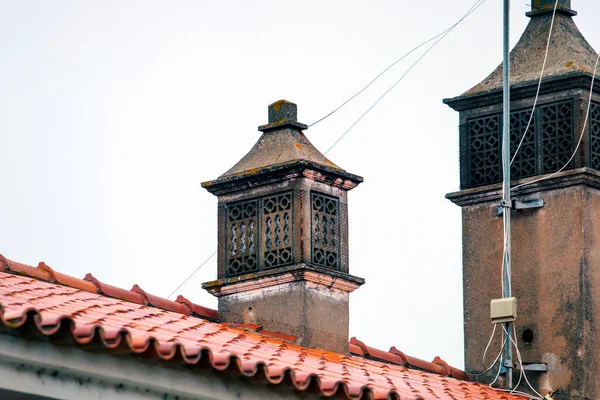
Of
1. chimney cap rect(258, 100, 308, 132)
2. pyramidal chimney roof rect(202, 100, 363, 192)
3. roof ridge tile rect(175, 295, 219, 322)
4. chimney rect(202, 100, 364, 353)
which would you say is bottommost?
roof ridge tile rect(175, 295, 219, 322)

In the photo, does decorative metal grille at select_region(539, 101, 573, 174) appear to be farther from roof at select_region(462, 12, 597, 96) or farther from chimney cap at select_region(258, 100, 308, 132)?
chimney cap at select_region(258, 100, 308, 132)

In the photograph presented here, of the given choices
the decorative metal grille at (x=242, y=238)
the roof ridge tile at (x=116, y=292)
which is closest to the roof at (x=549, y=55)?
the decorative metal grille at (x=242, y=238)

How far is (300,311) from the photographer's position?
51.1 feet

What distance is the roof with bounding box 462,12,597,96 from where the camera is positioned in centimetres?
1736

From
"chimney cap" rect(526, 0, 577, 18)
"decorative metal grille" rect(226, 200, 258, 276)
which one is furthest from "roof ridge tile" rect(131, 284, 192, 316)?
"chimney cap" rect(526, 0, 577, 18)

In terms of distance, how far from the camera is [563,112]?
17219 mm

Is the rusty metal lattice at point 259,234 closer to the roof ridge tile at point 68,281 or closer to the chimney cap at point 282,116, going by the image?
the chimney cap at point 282,116

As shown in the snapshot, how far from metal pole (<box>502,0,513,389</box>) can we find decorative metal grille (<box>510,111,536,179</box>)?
0.29 meters

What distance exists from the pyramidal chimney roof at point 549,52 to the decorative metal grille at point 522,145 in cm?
34

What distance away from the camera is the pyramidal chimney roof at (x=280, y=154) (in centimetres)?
1616

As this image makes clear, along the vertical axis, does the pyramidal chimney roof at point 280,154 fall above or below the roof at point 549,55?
below

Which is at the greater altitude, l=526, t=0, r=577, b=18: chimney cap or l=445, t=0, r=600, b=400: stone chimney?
l=526, t=0, r=577, b=18: chimney cap

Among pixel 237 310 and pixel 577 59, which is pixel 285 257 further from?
pixel 577 59

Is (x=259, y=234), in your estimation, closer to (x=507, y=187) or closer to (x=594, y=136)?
(x=507, y=187)
